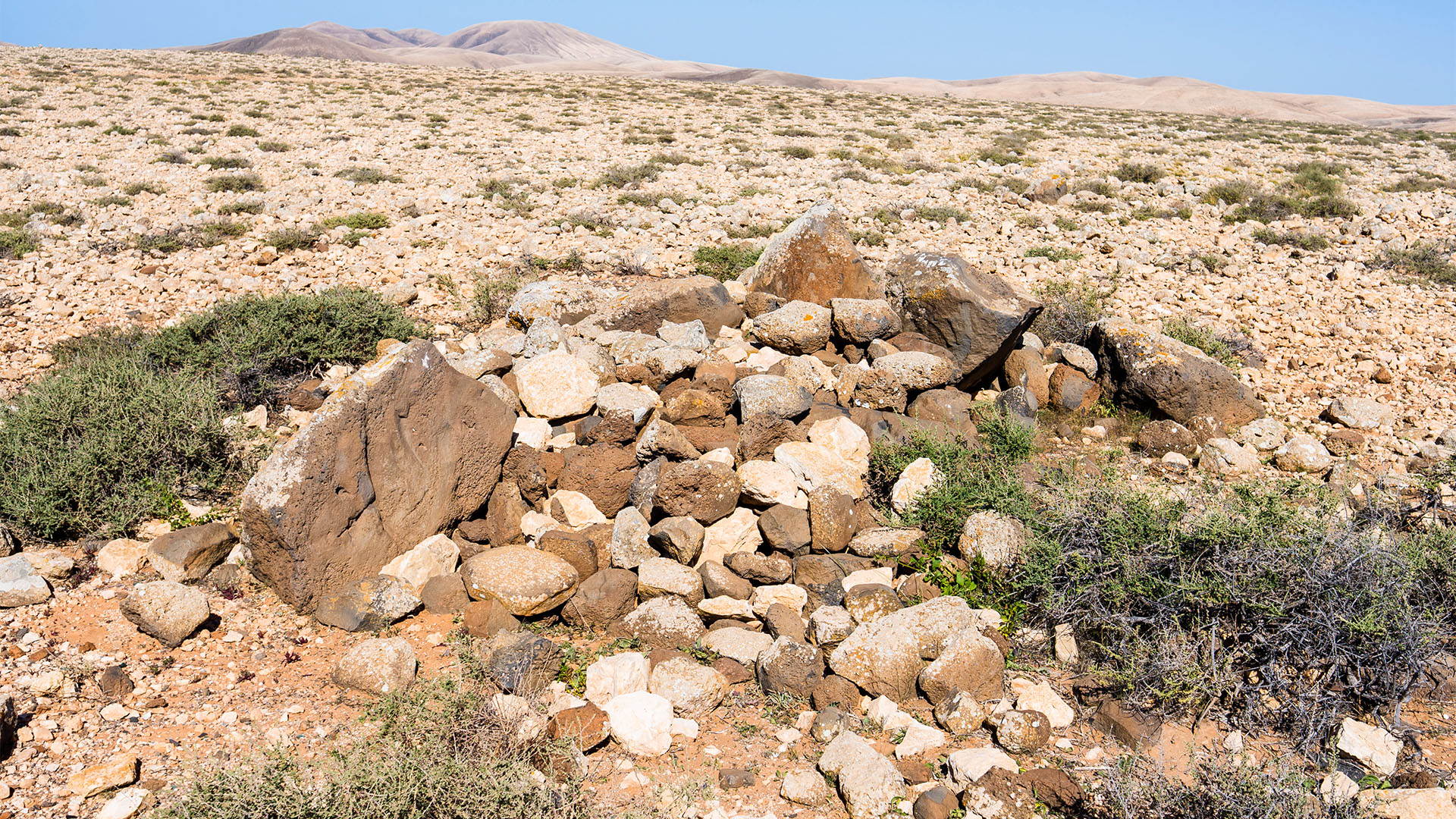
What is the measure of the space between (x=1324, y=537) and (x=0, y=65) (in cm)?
3409

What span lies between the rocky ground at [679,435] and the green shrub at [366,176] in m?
0.12

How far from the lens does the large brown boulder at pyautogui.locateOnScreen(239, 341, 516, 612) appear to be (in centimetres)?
409

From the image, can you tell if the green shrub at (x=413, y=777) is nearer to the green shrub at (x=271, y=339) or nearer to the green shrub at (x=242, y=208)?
the green shrub at (x=271, y=339)

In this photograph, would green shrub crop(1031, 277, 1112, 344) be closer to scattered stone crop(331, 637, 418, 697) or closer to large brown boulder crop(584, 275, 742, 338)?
large brown boulder crop(584, 275, 742, 338)

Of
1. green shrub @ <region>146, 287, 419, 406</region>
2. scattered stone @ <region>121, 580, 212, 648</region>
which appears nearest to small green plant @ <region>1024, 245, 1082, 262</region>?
green shrub @ <region>146, 287, 419, 406</region>

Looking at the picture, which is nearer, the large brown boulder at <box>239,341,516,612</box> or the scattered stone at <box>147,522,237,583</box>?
the large brown boulder at <box>239,341,516,612</box>

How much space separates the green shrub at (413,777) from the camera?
2.74 metres

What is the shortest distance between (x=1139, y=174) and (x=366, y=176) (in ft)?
46.0

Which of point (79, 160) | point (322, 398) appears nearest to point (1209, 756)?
point (322, 398)

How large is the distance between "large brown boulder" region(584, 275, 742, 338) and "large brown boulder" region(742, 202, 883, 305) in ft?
2.31

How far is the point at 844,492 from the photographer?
4.87m

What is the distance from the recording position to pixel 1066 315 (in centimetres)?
779

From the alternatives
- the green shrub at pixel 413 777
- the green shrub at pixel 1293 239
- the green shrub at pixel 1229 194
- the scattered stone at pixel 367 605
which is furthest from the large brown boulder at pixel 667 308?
the green shrub at pixel 1229 194

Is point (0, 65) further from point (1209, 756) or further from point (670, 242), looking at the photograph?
point (1209, 756)
